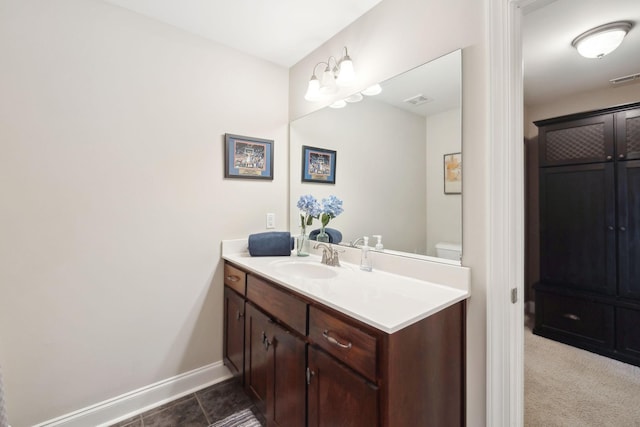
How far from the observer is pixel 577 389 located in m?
1.86

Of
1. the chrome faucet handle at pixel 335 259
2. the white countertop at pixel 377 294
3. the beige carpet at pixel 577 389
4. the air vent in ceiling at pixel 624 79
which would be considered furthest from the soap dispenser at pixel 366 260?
the air vent in ceiling at pixel 624 79

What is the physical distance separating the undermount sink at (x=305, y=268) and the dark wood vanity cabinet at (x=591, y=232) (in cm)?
241

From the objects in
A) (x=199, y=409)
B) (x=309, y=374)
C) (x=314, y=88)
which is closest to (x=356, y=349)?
(x=309, y=374)

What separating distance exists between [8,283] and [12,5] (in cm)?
139

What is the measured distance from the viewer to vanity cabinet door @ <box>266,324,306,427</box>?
3.91 feet

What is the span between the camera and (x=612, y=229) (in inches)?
89.7

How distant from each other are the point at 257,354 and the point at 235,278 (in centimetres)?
51

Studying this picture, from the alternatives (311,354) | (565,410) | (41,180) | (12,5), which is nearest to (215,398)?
(311,354)

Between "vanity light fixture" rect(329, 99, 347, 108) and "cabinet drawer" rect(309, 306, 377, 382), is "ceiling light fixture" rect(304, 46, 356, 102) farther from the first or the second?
"cabinet drawer" rect(309, 306, 377, 382)

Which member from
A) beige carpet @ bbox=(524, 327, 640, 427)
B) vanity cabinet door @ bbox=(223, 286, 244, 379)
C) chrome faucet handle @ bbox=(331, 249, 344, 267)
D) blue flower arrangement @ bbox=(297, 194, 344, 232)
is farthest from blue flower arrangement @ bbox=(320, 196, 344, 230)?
beige carpet @ bbox=(524, 327, 640, 427)

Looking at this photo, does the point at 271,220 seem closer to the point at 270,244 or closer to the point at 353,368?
the point at 270,244

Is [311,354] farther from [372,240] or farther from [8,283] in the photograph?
[8,283]

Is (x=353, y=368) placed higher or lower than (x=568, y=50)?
lower

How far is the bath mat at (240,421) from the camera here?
5.13 feet
